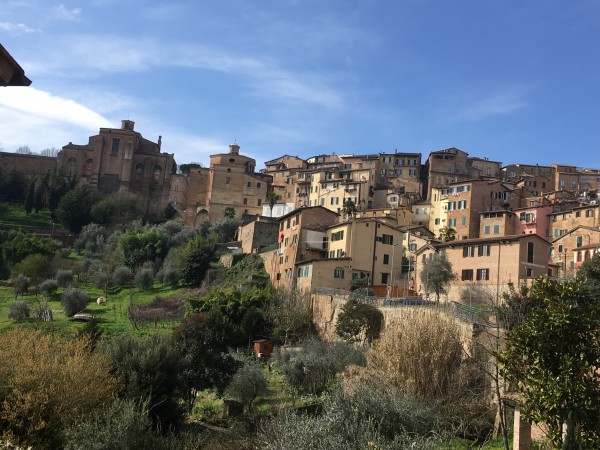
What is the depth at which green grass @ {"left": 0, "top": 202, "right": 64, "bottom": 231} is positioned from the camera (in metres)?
94.9

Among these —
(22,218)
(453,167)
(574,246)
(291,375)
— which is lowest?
(291,375)

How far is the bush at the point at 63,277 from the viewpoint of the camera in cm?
6594

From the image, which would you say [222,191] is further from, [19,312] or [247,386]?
[247,386]

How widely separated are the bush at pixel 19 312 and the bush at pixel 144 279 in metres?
14.8

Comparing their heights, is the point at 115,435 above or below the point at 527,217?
below

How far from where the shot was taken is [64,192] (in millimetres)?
101000

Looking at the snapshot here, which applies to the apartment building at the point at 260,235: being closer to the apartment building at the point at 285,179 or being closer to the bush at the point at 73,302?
the bush at the point at 73,302

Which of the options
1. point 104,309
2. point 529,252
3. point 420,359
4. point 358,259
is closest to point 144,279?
point 104,309

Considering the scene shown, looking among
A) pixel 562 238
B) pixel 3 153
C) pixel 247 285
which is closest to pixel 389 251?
pixel 247 285

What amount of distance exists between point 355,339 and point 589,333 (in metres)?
23.6

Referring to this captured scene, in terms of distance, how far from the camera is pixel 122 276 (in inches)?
2675

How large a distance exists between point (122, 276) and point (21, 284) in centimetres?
944

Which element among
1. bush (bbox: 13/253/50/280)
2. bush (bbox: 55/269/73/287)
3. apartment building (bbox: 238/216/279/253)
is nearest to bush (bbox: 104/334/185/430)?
apartment building (bbox: 238/216/279/253)

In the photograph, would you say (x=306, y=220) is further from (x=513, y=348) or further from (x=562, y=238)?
(x=513, y=348)
